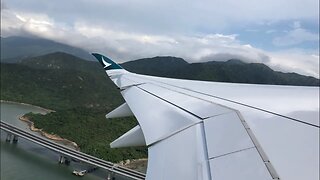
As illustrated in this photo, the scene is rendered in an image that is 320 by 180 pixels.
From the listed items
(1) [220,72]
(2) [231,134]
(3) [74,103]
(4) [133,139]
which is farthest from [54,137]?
(1) [220,72]

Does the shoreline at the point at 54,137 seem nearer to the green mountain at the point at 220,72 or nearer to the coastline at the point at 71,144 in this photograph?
the coastline at the point at 71,144

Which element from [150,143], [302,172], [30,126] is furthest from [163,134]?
[30,126]

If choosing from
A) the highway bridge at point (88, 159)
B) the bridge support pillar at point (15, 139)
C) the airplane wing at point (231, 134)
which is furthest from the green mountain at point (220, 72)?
the airplane wing at point (231, 134)

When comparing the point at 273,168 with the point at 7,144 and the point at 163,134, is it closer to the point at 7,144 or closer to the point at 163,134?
the point at 163,134

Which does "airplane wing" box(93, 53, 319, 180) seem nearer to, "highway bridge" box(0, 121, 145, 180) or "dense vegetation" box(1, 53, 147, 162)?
"highway bridge" box(0, 121, 145, 180)

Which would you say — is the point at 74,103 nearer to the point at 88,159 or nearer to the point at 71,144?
the point at 71,144
